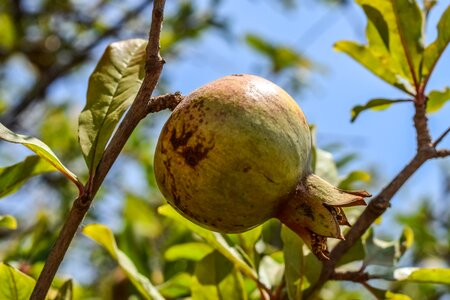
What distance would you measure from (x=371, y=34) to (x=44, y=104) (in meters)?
2.69

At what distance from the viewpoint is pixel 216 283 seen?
4.72 feet

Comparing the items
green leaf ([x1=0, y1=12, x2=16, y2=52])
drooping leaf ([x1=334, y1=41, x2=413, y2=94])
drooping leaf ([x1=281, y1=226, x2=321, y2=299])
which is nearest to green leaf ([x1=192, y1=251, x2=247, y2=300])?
drooping leaf ([x1=281, y1=226, x2=321, y2=299])

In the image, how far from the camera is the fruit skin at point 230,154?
1.02 m

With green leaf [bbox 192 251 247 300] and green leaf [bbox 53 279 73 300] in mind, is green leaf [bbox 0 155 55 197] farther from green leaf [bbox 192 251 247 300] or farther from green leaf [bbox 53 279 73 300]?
green leaf [bbox 192 251 247 300]

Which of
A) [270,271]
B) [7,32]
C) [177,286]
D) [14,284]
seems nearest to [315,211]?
[270,271]

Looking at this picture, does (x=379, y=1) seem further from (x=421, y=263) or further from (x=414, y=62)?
(x=421, y=263)

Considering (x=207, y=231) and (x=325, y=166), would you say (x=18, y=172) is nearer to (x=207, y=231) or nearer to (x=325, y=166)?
(x=207, y=231)

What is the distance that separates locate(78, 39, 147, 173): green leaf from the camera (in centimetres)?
116

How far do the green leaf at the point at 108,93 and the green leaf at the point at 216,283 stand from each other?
44cm

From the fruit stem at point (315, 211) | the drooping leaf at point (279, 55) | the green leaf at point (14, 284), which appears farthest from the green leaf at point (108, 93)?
the drooping leaf at point (279, 55)

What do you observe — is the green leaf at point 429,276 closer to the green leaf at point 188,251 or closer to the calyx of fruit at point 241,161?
the calyx of fruit at point 241,161

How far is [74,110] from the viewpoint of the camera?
4.15 meters

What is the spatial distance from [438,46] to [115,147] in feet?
2.90

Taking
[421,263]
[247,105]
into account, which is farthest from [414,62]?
[421,263]
